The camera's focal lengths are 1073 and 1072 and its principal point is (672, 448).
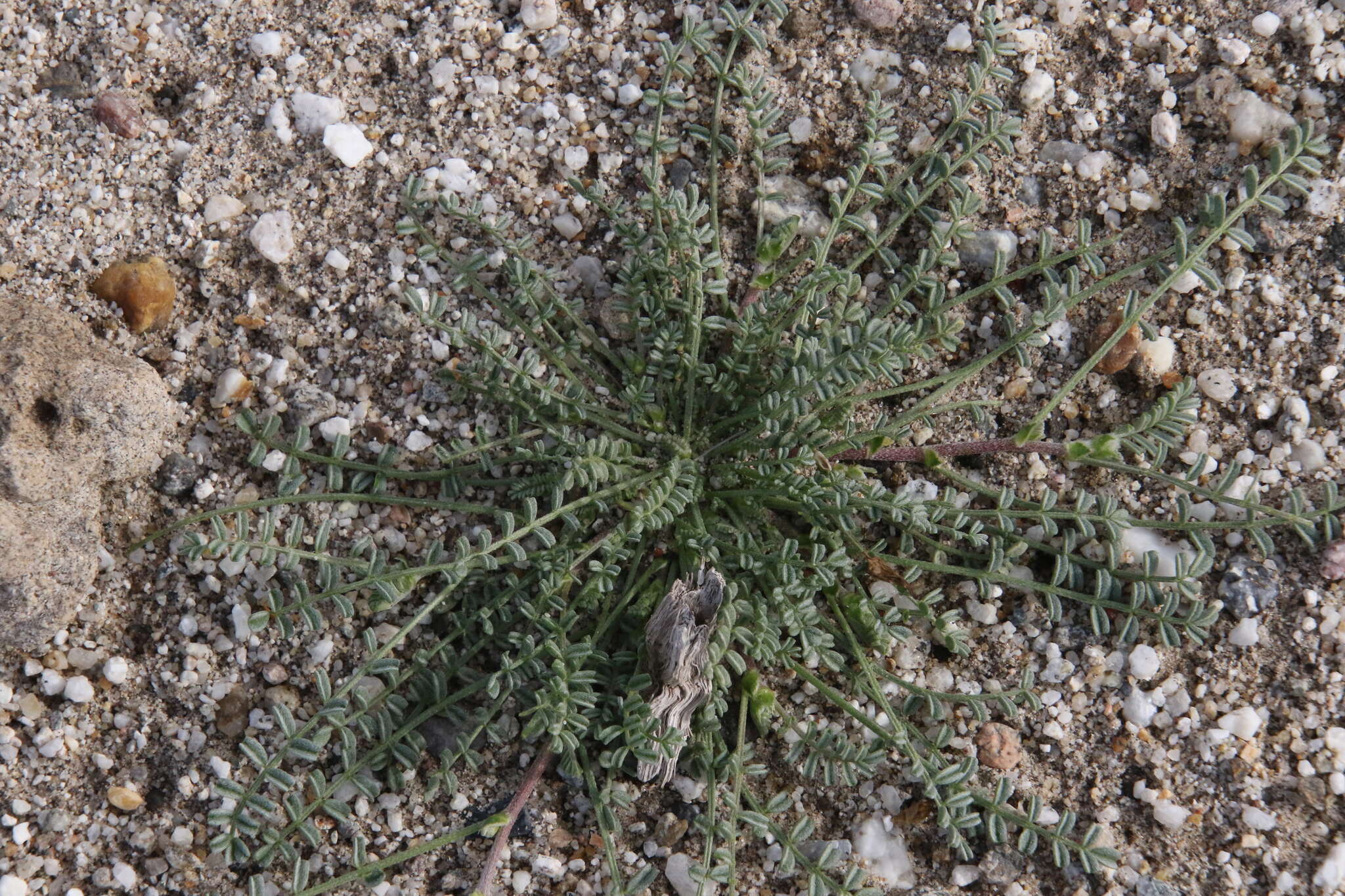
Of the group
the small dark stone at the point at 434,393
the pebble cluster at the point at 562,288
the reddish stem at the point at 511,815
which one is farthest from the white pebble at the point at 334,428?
the reddish stem at the point at 511,815

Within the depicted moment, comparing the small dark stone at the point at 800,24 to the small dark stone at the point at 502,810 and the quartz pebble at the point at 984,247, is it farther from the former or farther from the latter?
the small dark stone at the point at 502,810

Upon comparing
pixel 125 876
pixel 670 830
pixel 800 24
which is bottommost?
pixel 125 876

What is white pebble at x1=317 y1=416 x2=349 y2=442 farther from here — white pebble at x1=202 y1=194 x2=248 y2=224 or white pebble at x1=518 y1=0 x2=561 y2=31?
white pebble at x1=518 y1=0 x2=561 y2=31

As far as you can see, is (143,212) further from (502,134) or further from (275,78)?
(502,134)

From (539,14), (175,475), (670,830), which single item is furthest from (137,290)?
(670,830)

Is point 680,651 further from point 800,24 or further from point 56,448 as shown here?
point 800,24

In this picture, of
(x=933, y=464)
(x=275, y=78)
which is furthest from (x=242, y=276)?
(x=933, y=464)
